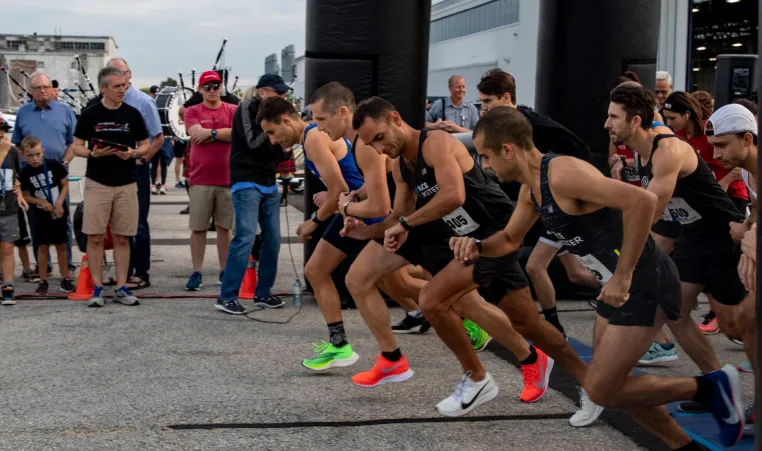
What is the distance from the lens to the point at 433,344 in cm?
692

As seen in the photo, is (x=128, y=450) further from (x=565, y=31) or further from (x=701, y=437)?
(x=565, y=31)

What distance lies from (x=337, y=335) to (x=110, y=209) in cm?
314

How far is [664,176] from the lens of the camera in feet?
16.2

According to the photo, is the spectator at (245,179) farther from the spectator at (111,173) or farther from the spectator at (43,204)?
the spectator at (43,204)

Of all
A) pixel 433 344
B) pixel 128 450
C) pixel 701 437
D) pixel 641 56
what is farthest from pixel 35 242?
pixel 701 437

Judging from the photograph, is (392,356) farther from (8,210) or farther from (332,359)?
(8,210)

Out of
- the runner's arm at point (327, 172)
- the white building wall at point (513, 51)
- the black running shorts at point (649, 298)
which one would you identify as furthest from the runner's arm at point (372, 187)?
the white building wall at point (513, 51)

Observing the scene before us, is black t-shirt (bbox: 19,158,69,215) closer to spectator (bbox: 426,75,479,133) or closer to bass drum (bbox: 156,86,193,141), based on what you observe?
spectator (bbox: 426,75,479,133)

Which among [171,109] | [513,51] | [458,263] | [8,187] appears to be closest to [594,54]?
[458,263]

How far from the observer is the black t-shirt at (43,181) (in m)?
8.95

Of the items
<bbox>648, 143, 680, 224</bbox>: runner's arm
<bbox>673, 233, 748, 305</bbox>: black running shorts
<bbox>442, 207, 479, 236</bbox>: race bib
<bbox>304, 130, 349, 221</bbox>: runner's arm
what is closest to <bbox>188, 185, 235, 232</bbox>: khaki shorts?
<bbox>304, 130, 349, 221</bbox>: runner's arm

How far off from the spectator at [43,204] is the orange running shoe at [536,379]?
509cm

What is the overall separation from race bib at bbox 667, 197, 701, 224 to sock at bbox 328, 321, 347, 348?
7.06 ft

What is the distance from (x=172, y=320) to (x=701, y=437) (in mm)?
4402
